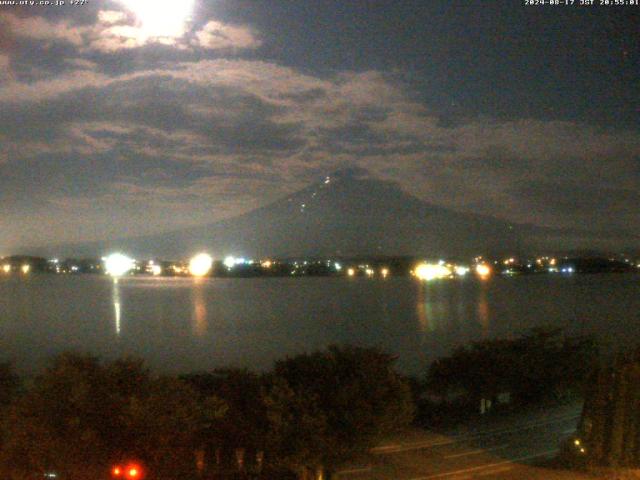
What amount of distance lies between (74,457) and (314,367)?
550 centimetres

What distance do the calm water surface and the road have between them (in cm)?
1085

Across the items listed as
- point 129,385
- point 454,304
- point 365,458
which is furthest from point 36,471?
point 454,304

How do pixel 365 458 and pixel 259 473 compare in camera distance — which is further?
pixel 365 458

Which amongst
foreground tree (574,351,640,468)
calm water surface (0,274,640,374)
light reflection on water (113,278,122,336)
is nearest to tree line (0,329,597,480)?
foreground tree (574,351,640,468)

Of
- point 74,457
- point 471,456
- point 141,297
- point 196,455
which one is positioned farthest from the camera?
point 141,297

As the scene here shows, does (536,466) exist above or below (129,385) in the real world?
below

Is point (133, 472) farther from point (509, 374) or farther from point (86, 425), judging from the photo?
point (509, 374)

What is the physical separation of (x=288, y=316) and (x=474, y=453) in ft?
180

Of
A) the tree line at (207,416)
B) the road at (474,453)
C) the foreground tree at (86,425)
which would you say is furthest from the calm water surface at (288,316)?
the foreground tree at (86,425)

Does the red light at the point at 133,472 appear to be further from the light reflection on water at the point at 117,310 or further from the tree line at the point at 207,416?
the light reflection on water at the point at 117,310

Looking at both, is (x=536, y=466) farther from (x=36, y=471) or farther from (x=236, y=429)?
(x=36, y=471)

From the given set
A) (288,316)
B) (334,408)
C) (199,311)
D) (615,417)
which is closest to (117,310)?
(199,311)

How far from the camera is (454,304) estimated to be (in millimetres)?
83250

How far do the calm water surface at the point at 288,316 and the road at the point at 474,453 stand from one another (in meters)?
10.8
